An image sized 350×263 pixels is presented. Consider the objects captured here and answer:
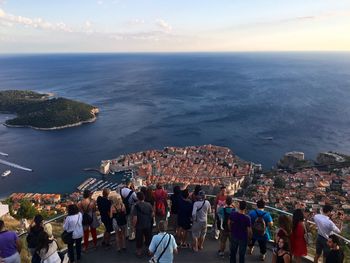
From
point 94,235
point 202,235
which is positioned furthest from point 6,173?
point 202,235

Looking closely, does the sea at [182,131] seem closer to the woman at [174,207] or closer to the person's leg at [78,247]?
the woman at [174,207]

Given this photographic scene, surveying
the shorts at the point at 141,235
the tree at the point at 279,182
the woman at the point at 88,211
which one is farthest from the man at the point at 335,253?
the tree at the point at 279,182

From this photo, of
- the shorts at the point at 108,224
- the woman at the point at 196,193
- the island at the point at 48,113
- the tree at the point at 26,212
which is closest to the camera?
the woman at the point at 196,193

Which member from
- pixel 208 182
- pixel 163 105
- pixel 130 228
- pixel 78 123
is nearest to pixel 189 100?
pixel 163 105

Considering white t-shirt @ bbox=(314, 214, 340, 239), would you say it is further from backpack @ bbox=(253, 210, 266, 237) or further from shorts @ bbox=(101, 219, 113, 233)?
shorts @ bbox=(101, 219, 113, 233)

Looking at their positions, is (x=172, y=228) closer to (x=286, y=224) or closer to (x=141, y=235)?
(x=141, y=235)

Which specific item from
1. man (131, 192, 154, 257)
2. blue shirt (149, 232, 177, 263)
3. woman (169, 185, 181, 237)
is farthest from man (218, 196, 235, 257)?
blue shirt (149, 232, 177, 263)
